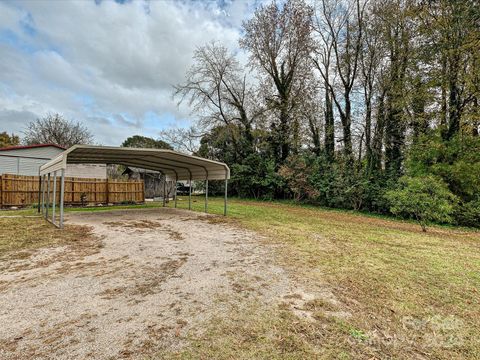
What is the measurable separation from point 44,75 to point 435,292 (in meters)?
21.4

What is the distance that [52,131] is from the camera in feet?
90.9

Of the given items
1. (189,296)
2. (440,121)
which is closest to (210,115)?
(440,121)

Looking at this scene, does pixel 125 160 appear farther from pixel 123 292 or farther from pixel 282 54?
pixel 282 54

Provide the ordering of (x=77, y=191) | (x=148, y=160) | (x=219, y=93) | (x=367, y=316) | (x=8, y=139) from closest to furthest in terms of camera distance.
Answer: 1. (x=367, y=316)
2. (x=148, y=160)
3. (x=77, y=191)
4. (x=219, y=93)
5. (x=8, y=139)

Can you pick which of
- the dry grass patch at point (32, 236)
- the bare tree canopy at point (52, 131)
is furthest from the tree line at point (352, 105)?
the bare tree canopy at point (52, 131)

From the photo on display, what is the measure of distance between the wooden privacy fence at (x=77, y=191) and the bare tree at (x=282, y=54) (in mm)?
10600

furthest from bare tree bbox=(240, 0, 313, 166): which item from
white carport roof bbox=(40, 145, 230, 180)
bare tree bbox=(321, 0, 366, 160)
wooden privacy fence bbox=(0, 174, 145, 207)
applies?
wooden privacy fence bbox=(0, 174, 145, 207)

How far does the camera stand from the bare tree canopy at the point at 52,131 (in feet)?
89.6

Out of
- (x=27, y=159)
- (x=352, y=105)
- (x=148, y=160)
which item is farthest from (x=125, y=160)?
(x=352, y=105)

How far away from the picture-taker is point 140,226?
7660 mm

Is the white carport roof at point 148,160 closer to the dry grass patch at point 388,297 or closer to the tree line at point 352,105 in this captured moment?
the dry grass patch at point 388,297

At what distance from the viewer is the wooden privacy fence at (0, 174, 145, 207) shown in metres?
11.4

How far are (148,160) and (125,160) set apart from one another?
4.15 ft

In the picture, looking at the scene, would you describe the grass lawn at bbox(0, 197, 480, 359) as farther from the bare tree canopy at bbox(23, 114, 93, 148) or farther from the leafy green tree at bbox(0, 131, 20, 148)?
the leafy green tree at bbox(0, 131, 20, 148)
